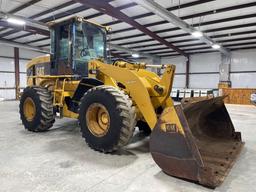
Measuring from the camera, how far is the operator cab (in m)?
4.42

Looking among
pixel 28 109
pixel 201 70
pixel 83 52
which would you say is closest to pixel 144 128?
pixel 83 52

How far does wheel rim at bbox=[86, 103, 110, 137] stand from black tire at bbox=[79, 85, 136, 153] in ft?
0.25

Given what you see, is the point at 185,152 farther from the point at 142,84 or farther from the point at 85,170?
the point at 142,84

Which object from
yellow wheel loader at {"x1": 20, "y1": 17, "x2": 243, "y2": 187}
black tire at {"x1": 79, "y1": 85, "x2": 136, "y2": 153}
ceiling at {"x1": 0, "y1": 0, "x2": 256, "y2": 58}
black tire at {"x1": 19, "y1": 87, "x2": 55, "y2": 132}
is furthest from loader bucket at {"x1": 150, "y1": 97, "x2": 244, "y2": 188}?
ceiling at {"x1": 0, "y1": 0, "x2": 256, "y2": 58}

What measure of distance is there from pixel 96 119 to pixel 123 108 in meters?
0.75

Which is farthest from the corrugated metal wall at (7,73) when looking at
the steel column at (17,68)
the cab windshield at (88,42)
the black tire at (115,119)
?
the black tire at (115,119)

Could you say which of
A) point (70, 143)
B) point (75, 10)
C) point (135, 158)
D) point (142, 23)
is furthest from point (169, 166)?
point (142, 23)

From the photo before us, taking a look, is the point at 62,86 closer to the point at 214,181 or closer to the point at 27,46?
the point at 214,181

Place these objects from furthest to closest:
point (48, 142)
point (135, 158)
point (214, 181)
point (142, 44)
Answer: point (142, 44) → point (48, 142) → point (135, 158) → point (214, 181)

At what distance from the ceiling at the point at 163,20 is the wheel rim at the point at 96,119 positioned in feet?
18.0

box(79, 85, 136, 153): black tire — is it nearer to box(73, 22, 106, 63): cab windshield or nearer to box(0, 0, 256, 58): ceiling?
box(73, 22, 106, 63): cab windshield

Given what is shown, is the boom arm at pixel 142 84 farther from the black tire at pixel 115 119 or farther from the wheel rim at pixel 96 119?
the wheel rim at pixel 96 119

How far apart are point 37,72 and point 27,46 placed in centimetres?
1106

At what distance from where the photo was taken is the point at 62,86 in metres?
4.61
